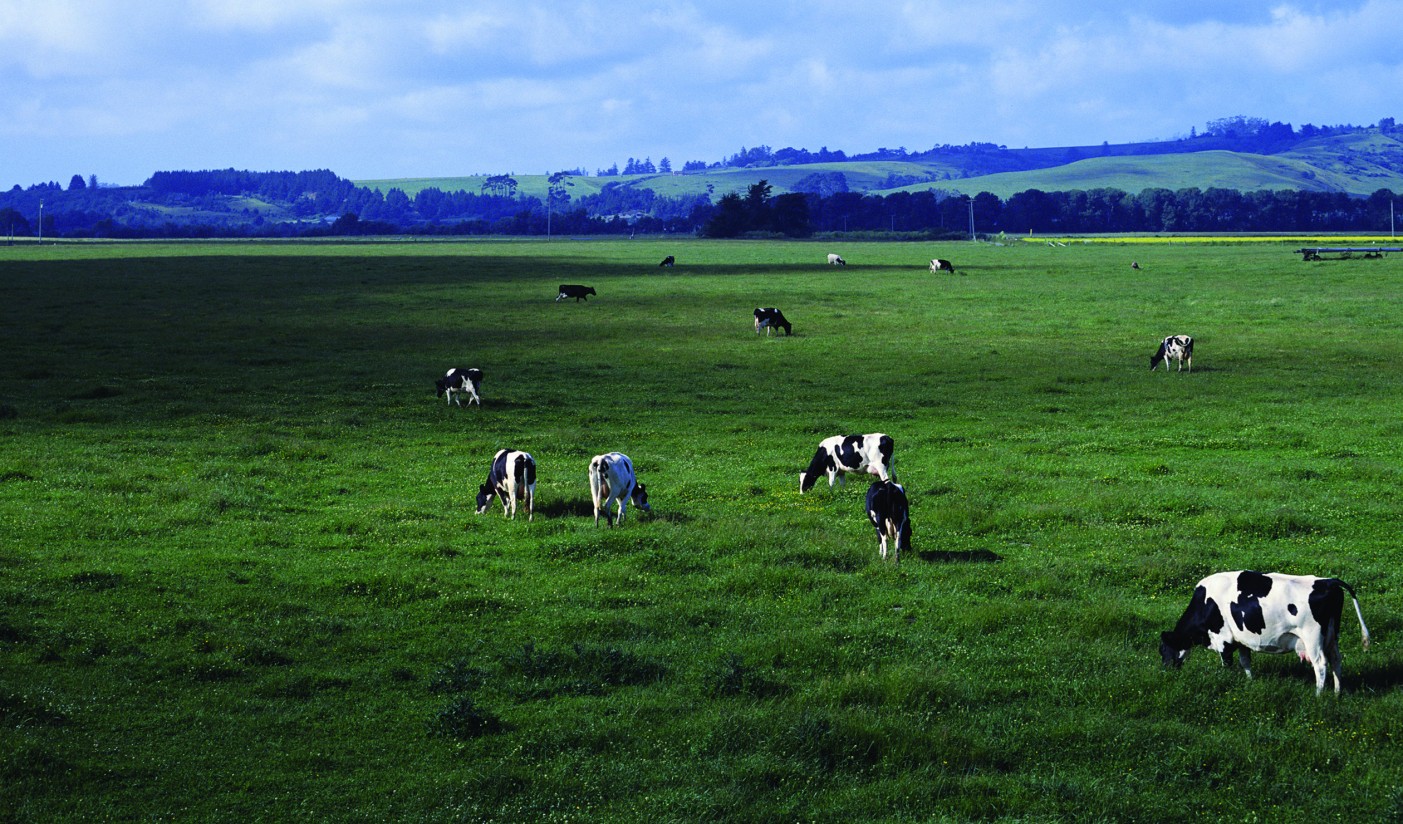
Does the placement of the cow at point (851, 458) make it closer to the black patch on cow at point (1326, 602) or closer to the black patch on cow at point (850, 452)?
the black patch on cow at point (850, 452)

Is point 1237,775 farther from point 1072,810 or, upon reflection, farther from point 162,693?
point 162,693

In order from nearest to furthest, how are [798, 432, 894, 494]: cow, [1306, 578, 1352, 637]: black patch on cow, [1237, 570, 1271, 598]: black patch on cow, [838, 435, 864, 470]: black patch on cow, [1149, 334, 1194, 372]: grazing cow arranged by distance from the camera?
[1306, 578, 1352, 637]: black patch on cow < [1237, 570, 1271, 598]: black patch on cow < [798, 432, 894, 494]: cow < [838, 435, 864, 470]: black patch on cow < [1149, 334, 1194, 372]: grazing cow

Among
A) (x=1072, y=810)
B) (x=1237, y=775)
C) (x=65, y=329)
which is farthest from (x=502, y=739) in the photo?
(x=65, y=329)

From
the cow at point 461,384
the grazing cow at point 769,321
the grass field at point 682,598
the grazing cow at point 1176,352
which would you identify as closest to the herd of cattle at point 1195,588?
the grass field at point 682,598

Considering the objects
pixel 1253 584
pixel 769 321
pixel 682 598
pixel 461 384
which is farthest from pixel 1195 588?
pixel 769 321

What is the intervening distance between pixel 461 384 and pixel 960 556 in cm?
1723

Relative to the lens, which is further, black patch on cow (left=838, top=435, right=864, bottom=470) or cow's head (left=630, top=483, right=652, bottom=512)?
black patch on cow (left=838, top=435, right=864, bottom=470)

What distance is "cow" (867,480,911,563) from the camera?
52.7ft


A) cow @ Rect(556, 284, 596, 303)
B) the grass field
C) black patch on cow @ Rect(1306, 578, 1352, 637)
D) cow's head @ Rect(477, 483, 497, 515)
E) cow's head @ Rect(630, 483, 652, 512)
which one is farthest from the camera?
cow @ Rect(556, 284, 596, 303)

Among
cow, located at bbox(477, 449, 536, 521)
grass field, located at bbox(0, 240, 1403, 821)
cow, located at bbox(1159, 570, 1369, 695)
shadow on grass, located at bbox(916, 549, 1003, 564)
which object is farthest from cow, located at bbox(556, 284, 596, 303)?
cow, located at bbox(1159, 570, 1369, 695)

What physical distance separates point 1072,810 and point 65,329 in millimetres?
48480

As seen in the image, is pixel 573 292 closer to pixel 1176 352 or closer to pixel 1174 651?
pixel 1176 352

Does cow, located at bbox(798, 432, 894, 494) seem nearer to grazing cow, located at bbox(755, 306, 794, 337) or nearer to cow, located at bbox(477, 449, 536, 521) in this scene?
cow, located at bbox(477, 449, 536, 521)

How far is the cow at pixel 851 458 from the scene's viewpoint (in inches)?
795
